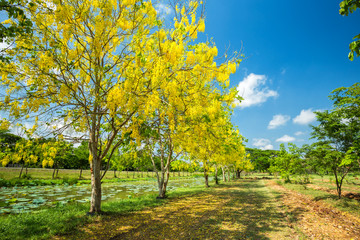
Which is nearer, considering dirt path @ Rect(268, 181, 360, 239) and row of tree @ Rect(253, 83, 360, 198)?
dirt path @ Rect(268, 181, 360, 239)

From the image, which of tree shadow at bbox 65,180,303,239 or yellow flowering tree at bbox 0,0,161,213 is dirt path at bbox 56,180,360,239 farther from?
yellow flowering tree at bbox 0,0,161,213

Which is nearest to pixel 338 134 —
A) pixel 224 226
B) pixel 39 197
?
pixel 224 226

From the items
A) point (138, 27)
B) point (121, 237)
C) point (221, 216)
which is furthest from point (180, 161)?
point (138, 27)

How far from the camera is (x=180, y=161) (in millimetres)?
14250

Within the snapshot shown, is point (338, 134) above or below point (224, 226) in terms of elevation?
above

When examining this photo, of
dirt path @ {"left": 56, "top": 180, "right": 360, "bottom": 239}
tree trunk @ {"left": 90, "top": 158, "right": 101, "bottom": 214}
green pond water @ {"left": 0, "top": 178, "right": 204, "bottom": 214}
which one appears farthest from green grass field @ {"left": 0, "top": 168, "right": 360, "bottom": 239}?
green pond water @ {"left": 0, "top": 178, "right": 204, "bottom": 214}

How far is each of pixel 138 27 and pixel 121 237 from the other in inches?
217

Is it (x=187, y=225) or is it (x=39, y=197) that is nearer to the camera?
(x=187, y=225)

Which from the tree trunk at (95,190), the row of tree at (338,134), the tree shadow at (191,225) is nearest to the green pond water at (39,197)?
the tree trunk at (95,190)

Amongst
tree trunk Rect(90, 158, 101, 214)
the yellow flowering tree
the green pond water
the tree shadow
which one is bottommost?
the green pond water

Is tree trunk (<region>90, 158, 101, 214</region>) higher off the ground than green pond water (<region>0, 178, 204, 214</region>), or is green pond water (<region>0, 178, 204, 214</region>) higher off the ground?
tree trunk (<region>90, 158, 101, 214</region>)

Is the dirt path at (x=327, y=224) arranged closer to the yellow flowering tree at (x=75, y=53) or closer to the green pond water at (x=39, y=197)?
the yellow flowering tree at (x=75, y=53)

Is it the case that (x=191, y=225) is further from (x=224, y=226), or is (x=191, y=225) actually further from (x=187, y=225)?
(x=224, y=226)

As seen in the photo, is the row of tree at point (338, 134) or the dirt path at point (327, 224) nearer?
the dirt path at point (327, 224)
